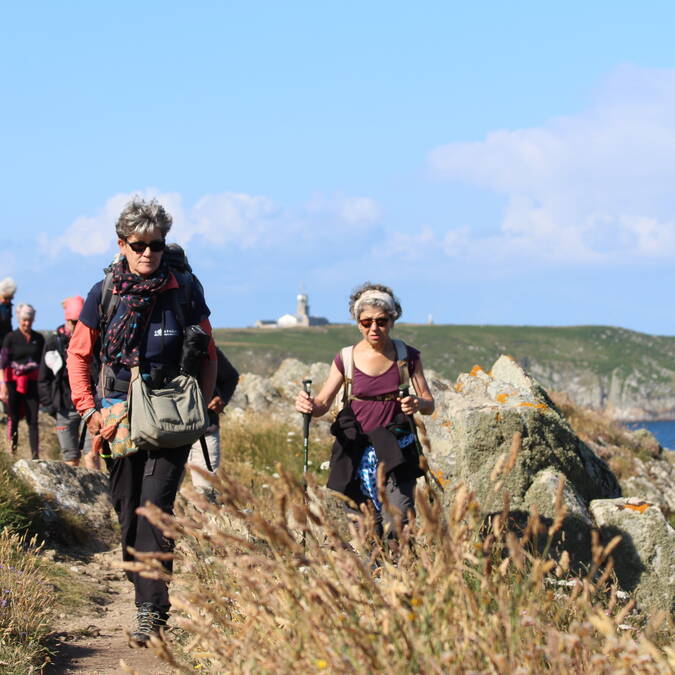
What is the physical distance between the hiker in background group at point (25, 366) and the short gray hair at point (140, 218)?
7.48 metres

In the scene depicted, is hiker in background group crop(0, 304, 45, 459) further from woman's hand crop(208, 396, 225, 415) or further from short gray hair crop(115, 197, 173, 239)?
short gray hair crop(115, 197, 173, 239)

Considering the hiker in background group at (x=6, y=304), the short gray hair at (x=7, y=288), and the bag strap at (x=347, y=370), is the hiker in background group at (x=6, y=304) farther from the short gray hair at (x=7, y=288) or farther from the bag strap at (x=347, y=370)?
the bag strap at (x=347, y=370)

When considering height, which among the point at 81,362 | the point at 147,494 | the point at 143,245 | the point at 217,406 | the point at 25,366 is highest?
the point at 143,245

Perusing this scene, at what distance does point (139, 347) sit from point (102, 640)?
175cm

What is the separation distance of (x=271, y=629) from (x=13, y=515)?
4714mm

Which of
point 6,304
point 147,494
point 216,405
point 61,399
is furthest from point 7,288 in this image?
point 147,494

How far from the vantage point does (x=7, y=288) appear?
14.9m

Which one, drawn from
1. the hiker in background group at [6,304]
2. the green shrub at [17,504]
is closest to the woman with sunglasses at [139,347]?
the green shrub at [17,504]

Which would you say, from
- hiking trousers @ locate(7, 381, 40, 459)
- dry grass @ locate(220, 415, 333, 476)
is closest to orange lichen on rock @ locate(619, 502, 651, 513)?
dry grass @ locate(220, 415, 333, 476)

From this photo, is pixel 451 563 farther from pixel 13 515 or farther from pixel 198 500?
pixel 13 515

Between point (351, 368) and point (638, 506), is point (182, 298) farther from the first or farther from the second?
point (638, 506)

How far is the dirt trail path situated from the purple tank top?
1.88 meters

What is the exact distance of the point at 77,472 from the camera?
30.7ft

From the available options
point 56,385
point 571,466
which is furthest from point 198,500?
point 56,385
